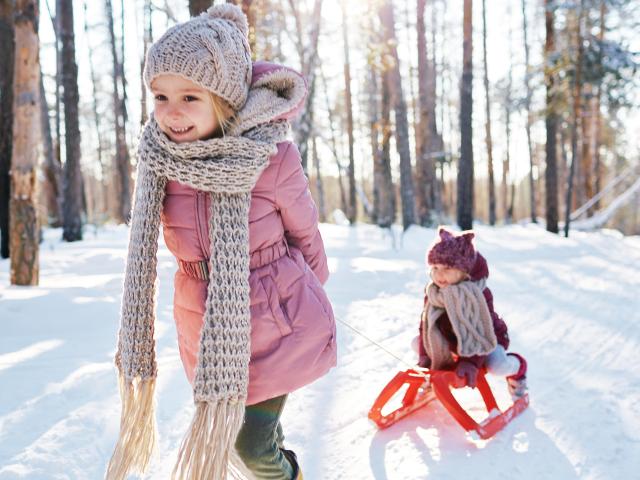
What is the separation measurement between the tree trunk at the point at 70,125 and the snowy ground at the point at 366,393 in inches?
192

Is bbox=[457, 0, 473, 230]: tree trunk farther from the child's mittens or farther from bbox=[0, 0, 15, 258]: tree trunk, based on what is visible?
the child's mittens

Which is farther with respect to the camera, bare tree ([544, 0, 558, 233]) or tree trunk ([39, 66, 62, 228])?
bare tree ([544, 0, 558, 233])

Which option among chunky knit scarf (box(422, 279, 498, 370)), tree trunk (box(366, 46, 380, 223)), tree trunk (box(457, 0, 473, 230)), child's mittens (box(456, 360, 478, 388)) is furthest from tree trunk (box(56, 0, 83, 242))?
child's mittens (box(456, 360, 478, 388))

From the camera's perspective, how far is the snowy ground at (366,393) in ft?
8.27

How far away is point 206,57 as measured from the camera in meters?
1.62

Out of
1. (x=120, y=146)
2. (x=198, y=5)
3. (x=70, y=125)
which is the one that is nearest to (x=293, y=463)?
(x=198, y=5)

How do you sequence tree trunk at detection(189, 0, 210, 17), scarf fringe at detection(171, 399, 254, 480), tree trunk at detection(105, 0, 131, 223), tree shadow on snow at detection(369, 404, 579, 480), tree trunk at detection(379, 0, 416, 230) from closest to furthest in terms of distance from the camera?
scarf fringe at detection(171, 399, 254, 480) → tree shadow on snow at detection(369, 404, 579, 480) → tree trunk at detection(189, 0, 210, 17) → tree trunk at detection(379, 0, 416, 230) → tree trunk at detection(105, 0, 131, 223)

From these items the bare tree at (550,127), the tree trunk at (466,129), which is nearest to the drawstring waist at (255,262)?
the tree trunk at (466,129)

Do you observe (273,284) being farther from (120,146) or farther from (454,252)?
(120,146)

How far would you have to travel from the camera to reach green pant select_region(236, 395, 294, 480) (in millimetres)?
1767

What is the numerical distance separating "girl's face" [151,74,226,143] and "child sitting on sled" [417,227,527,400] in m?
1.75

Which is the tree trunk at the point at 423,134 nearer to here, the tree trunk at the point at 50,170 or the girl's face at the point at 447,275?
the tree trunk at the point at 50,170

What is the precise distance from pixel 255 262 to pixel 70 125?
1030cm

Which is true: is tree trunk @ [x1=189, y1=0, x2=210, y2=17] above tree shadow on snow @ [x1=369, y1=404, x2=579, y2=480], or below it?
above
